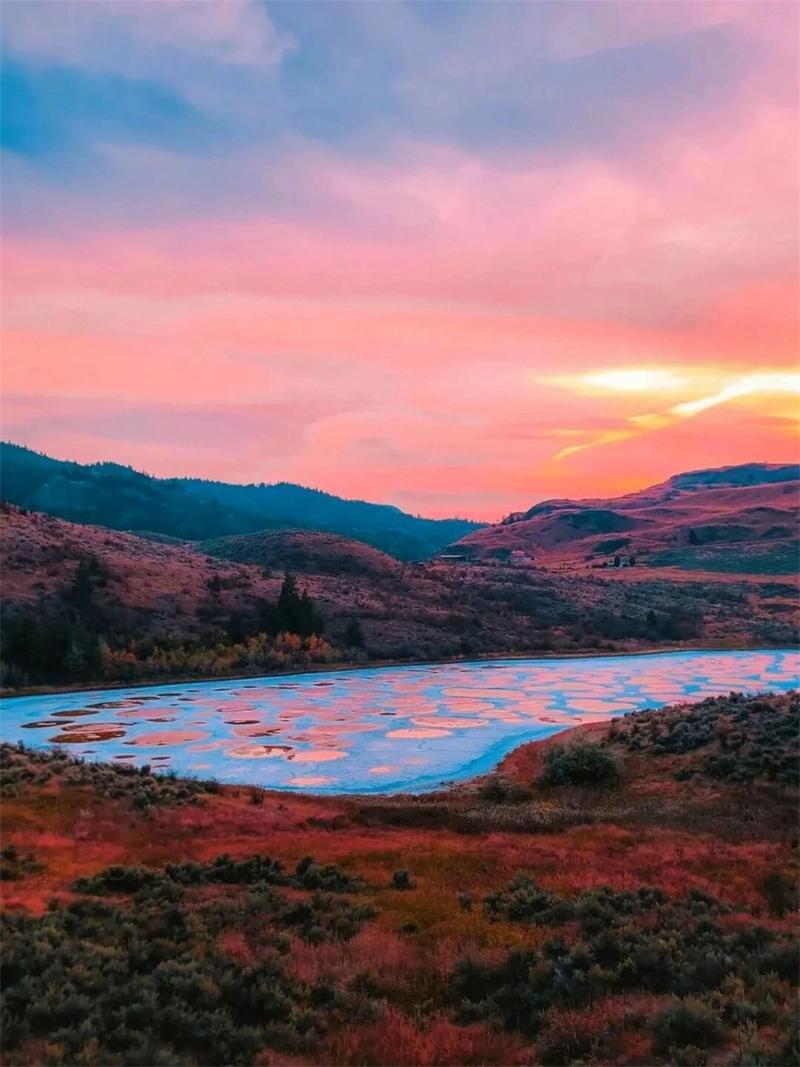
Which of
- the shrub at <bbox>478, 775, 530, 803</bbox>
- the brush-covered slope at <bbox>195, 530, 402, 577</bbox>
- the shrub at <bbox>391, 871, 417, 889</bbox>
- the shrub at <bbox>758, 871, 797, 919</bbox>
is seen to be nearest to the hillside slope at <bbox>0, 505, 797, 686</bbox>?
the brush-covered slope at <bbox>195, 530, 402, 577</bbox>

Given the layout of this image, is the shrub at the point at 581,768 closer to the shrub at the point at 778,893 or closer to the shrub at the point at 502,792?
the shrub at the point at 502,792

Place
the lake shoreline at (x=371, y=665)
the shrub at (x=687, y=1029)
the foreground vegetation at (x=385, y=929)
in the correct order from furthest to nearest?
the lake shoreline at (x=371, y=665) < the foreground vegetation at (x=385, y=929) < the shrub at (x=687, y=1029)

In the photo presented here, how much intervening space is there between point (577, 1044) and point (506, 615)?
88.3m

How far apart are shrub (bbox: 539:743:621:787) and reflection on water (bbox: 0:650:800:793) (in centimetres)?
366

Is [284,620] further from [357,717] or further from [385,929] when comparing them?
[385,929]

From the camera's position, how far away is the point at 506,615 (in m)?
96.4

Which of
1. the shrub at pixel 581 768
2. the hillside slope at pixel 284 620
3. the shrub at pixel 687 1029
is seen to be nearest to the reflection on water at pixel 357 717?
the shrub at pixel 581 768

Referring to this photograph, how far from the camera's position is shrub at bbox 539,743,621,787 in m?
28.1

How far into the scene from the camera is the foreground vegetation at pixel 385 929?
28.8 feet

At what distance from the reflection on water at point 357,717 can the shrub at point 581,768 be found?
366cm

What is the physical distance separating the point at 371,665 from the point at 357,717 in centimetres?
2796

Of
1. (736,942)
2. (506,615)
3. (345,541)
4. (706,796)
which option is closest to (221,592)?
(506,615)

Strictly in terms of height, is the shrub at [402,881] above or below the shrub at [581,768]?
above

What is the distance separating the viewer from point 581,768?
28.3m
